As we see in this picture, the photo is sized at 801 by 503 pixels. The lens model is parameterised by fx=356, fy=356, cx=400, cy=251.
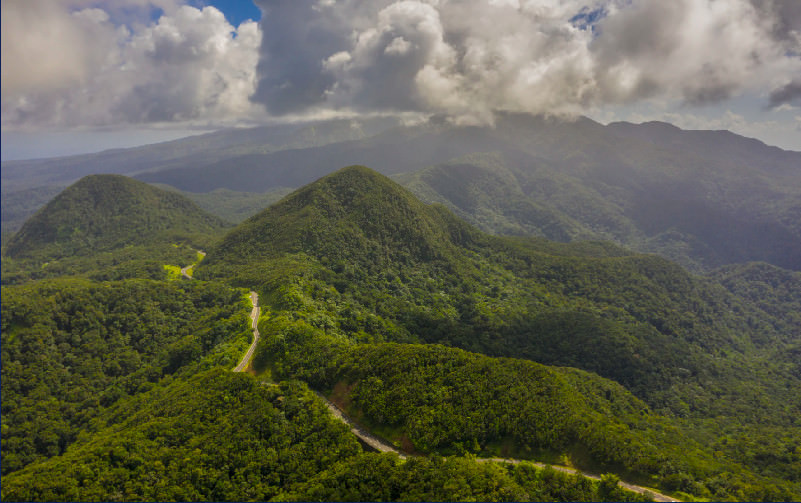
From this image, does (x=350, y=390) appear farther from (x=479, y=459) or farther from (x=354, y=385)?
(x=479, y=459)

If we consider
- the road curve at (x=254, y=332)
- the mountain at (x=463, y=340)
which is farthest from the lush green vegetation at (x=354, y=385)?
the road curve at (x=254, y=332)

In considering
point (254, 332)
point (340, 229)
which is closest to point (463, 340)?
point (254, 332)

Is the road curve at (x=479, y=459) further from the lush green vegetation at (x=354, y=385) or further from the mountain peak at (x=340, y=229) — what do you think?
the mountain peak at (x=340, y=229)

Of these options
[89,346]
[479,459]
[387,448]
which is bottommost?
[479,459]

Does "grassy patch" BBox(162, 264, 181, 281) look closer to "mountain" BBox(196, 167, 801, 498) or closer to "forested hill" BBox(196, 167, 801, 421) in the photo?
"forested hill" BBox(196, 167, 801, 421)

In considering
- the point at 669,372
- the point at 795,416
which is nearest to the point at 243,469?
the point at 669,372

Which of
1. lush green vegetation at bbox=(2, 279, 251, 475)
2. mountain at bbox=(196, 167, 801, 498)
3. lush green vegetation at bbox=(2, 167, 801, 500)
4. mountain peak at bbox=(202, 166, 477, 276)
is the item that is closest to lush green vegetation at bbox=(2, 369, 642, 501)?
→ lush green vegetation at bbox=(2, 167, 801, 500)

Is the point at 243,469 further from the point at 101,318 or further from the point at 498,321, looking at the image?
the point at 498,321

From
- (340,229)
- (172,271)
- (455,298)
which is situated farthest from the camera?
(455,298)
